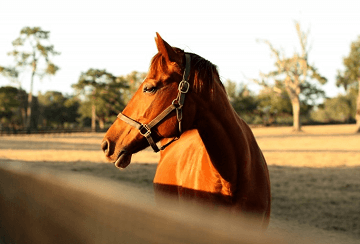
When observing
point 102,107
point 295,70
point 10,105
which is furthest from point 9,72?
point 295,70

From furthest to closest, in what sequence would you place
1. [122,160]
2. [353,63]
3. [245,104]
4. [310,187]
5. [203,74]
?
[245,104]
[353,63]
[310,187]
[203,74]
[122,160]

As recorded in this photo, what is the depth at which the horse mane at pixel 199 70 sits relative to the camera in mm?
2695

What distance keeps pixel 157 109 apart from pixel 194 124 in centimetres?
30

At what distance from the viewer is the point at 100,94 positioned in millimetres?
61125

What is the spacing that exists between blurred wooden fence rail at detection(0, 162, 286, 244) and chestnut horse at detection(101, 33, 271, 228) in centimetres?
56

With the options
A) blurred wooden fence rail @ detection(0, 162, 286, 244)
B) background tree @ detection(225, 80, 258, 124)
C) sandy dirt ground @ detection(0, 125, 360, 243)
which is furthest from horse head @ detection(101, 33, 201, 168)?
background tree @ detection(225, 80, 258, 124)

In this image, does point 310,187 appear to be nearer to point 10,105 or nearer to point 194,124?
point 194,124

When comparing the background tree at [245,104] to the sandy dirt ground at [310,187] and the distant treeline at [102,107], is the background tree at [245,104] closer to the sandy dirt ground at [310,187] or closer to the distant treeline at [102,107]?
the distant treeline at [102,107]

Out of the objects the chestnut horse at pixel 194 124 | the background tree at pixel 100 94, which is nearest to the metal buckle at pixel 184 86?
the chestnut horse at pixel 194 124

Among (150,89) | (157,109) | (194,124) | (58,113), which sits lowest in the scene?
(58,113)

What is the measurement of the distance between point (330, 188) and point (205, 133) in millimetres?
6438

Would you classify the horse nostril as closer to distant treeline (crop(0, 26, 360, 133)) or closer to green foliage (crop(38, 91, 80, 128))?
distant treeline (crop(0, 26, 360, 133))

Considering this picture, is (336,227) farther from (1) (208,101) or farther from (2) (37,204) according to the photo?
(2) (37,204)

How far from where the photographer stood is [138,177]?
9414 millimetres
